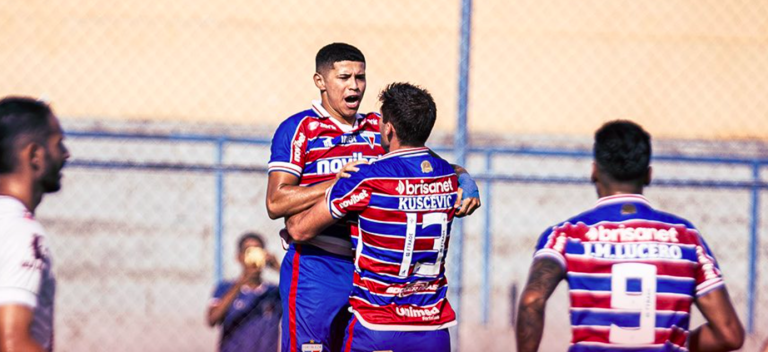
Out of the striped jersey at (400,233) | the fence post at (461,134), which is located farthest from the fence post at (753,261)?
the striped jersey at (400,233)

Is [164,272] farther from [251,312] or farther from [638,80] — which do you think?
[638,80]

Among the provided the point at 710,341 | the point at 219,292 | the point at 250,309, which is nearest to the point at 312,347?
the point at 710,341

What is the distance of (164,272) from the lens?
496 inches

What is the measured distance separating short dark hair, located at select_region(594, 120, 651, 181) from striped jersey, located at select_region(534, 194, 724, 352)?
18cm

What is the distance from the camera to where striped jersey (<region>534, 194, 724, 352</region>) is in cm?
383

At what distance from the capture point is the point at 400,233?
4434 millimetres

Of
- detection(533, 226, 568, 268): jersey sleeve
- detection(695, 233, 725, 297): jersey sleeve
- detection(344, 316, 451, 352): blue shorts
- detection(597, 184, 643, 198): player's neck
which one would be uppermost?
detection(597, 184, 643, 198): player's neck

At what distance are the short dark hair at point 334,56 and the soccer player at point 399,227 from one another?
658 millimetres

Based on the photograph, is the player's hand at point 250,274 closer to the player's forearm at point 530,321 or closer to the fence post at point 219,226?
the fence post at point 219,226

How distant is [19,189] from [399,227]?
1.75m

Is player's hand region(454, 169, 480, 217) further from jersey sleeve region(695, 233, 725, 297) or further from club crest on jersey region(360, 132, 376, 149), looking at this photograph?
jersey sleeve region(695, 233, 725, 297)

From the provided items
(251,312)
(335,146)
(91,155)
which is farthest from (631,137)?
(91,155)

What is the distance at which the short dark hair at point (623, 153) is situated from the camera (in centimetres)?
402

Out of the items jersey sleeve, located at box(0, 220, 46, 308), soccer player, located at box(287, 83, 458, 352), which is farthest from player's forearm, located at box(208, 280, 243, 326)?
jersey sleeve, located at box(0, 220, 46, 308)
